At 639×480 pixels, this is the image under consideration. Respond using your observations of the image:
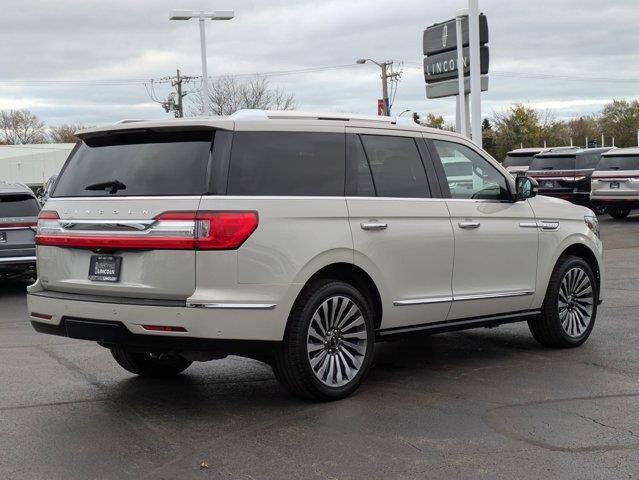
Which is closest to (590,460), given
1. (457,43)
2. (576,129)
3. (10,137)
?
(457,43)

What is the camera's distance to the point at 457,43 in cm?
2005

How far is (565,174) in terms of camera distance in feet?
82.7

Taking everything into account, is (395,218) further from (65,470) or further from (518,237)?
(65,470)

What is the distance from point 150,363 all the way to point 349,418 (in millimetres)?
1920

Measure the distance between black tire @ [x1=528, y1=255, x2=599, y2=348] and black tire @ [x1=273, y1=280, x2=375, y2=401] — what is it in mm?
2118

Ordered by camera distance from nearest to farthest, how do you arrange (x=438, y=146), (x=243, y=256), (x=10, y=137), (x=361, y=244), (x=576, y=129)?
(x=243, y=256)
(x=361, y=244)
(x=438, y=146)
(x=576, y=129)
(x=10, y=137)

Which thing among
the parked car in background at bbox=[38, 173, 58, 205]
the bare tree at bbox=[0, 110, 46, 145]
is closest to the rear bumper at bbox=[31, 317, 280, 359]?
the parked car in background at bbox=[38, 173, 58, 205]

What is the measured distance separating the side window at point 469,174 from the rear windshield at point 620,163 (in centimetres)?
1721

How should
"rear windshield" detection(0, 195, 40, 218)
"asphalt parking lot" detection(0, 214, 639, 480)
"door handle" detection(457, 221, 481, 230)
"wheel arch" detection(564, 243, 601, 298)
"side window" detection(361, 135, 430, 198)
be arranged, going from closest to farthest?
"asphalt parking lot" detection(0, 214, 639, 480) < "side window" detection(361, 135, 430, 198) < "door handle" detection(457, 221, 481, 230) < "wheel arch" detection(564, 243, 601, 298) < "rear windshield" detection(0, 195, 40, 218)

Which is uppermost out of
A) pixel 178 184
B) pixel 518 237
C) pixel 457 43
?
pixel 457 43

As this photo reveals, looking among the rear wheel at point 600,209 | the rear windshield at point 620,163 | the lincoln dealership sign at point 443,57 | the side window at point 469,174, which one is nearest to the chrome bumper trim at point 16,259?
the side window at point 469,174

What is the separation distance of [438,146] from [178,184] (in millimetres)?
2277

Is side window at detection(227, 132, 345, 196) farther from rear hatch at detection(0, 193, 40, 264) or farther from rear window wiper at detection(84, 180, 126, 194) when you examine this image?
rear hatch at detection(0, 193, 40, 264)

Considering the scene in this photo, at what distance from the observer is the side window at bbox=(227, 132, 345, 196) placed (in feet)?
18.9
